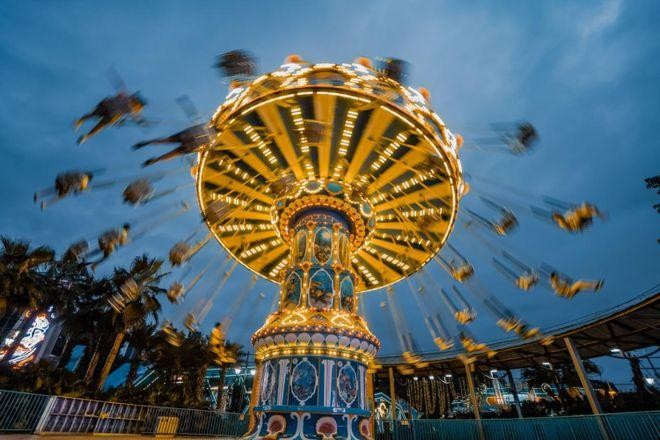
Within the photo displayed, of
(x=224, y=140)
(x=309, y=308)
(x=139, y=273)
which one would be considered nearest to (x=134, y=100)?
(x=224, y=140)

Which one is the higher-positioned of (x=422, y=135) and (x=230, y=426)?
(x=422, y=135)

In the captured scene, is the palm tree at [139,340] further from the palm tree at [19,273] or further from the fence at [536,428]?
the fence at [536,428]

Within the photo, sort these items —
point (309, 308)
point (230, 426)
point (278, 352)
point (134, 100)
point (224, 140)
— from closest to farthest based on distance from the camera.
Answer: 1. point (134, 100)
2. point (278, 352)
3. point (309, 308)
4. point (224, 140)
5. point (230, 426)

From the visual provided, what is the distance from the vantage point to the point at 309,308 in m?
9.49

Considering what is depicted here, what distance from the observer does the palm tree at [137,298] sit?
18.3 m

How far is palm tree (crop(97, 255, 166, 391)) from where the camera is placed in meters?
18.3

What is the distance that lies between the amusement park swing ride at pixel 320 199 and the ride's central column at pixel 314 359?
31 mm

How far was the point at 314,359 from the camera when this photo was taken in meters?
8.44

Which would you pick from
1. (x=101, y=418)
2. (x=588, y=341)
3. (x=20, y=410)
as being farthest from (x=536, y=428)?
(x=20, y=410)

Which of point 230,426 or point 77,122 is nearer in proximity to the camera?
point 77,122

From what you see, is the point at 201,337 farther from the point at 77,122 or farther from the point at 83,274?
the point at 77,122

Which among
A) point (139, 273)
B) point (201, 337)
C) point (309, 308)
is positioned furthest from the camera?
point (201, 337)

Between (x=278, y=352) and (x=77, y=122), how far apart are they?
24.7ft

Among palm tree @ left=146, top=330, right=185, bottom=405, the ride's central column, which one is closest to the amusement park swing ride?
the ride's central column
